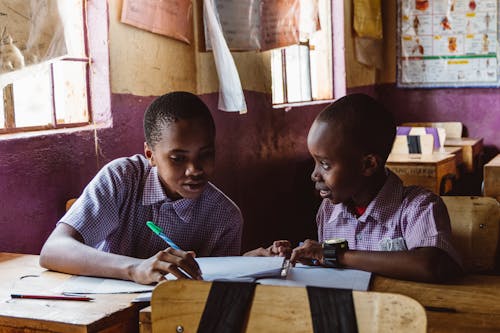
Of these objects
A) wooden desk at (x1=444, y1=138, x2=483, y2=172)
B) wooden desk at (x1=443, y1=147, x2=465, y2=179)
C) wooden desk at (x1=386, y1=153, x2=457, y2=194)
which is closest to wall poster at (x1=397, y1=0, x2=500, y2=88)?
wooden desk at (x1=444, y1=138, x2=483, y2=172)

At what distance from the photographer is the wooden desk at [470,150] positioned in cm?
527

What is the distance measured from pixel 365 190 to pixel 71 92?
1.27 metres

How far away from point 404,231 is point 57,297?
35.0 inches

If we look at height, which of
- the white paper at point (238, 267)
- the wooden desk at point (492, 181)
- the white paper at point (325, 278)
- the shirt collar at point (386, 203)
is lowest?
the wooden desk at point (492, 181)

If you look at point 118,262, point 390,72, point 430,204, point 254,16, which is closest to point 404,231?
point 430,204

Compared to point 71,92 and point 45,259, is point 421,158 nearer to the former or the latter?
point 71,92

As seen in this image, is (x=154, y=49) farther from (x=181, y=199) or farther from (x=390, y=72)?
(x=390, y=72)

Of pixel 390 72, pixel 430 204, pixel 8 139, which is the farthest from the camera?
pixel 390 72

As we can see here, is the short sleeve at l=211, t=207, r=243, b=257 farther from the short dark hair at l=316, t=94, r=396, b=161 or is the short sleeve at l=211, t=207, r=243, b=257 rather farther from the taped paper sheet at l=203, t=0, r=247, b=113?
the taped paper sheet at l=203, t=0, r=247, b=113

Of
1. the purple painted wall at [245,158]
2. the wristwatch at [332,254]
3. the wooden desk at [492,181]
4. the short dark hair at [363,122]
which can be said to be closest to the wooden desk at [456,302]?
the wristwatch at [332,254]

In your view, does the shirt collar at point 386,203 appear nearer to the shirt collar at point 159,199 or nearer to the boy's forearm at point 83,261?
the shirt collar at point 159,199

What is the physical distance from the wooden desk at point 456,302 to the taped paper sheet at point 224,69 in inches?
75.7

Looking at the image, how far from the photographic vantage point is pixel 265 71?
3.97 meters

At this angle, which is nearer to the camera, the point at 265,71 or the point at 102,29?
the point at 102,29
